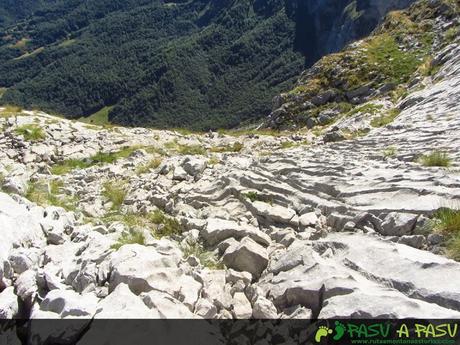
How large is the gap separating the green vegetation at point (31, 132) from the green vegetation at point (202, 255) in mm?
19183

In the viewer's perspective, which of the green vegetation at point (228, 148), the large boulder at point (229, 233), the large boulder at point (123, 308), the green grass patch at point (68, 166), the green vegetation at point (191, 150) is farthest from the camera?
the green vegetation at point (228, 148)

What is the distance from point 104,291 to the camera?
23.0ft

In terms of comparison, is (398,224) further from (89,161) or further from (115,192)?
(89,161)

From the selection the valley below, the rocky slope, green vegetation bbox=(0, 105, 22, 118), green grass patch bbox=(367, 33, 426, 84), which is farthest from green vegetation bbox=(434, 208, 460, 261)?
green grass patch bbox=(367, 33, 426, 84)

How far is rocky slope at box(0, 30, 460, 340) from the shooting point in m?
6.44

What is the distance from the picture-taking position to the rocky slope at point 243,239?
6.44 meters

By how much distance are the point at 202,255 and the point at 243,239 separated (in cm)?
94

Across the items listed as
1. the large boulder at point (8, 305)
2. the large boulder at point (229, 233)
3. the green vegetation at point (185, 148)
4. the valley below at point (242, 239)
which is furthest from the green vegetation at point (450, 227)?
the green vegetation at point (185, 148)

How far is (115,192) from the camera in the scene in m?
14.5

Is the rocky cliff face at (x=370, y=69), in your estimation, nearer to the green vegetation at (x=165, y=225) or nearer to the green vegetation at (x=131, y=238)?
the green vegetation at (x=165, y=225)

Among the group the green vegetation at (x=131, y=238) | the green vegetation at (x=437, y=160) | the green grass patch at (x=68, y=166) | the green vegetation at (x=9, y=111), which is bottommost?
the green grass patch at (x=68, y=166)

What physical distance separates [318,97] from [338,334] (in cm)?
5120

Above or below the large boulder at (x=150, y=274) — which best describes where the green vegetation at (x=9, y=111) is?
above

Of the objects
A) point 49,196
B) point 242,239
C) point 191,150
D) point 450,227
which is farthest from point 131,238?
point 191,150
